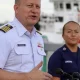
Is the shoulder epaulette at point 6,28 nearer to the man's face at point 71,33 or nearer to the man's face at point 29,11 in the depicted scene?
the man's face at point 29,11

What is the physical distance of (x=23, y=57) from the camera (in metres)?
2.04

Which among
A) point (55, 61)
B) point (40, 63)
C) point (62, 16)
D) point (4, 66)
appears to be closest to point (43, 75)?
point (40, 63)

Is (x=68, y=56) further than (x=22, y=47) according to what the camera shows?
Yes

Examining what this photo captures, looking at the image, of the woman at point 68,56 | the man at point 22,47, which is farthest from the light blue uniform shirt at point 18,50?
the woman at point 68,56

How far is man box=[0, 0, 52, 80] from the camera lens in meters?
1.93

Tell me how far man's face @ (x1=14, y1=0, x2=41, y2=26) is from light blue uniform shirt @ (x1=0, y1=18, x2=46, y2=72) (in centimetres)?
6

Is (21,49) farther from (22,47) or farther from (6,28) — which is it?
(6,28)

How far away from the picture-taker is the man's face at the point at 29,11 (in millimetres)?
2061

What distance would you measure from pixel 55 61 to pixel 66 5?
2112cm

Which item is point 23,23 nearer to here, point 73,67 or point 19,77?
point 19,77

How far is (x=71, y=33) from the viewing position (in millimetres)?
2777

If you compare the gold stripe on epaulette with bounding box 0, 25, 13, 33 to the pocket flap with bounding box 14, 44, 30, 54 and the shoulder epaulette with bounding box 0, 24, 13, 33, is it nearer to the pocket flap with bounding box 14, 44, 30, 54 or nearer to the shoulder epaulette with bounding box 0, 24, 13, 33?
the shoulder epaulette with bounding box 0, 24, 13, 33

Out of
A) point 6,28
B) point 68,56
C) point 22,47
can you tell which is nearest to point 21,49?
→ point 22,47

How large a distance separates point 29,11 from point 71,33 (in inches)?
31.9
